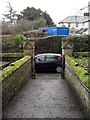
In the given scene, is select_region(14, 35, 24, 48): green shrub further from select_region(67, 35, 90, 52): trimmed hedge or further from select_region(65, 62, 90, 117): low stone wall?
select_region(65, 62, 90, 117): low stone wall

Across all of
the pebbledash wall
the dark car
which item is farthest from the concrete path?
the dark car

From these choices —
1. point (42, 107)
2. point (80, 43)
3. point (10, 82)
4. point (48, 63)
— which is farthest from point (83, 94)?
point (80, 43)

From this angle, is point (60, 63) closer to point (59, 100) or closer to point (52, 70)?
point (52, 70)

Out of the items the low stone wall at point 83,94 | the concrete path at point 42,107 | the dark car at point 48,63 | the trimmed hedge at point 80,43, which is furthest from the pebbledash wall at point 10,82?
the trimmed hedge at point 80,43

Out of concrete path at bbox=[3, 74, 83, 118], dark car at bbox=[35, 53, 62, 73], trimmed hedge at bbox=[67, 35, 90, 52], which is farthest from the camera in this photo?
trimmed hedge at bbox=[67, 35, 90, 52]

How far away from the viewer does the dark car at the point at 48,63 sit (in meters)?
14.7

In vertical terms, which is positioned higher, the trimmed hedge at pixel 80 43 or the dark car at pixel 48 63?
the trimmed hedge at pixel 80 43

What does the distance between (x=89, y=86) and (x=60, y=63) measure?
33.5ft

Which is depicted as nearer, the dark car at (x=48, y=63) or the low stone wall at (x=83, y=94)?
the low stone wall at (x=83, y=94)

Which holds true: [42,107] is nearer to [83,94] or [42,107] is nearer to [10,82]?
[10,82]

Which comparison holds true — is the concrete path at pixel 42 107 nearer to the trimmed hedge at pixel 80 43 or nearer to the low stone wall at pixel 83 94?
the low stone wall at pixel 83 94

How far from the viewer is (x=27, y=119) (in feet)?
15.6

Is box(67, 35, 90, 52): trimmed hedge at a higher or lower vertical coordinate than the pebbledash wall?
higher

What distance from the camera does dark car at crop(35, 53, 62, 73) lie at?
1468 centimetres
